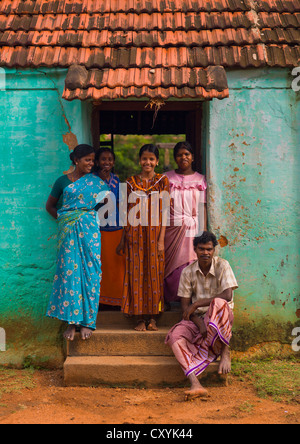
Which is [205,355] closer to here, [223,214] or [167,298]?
[167,298]

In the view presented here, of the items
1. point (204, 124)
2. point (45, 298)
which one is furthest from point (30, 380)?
point (204, 124)

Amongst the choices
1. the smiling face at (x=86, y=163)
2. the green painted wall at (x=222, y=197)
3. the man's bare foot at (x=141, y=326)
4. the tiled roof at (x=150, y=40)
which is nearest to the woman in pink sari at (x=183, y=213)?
the green painted wall at (x=222, y=197)

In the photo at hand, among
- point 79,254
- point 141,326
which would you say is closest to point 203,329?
point 141,326

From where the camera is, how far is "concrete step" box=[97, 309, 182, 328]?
547cm

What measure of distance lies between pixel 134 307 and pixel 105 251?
0.71m

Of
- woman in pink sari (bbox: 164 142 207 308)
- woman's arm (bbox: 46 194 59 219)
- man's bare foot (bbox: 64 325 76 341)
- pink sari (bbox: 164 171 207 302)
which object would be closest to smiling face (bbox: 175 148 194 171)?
woman in pink sari (bbox: 164 142 207 308)

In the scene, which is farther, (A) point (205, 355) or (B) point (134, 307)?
(B) point (134, 307)

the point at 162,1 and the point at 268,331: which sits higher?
the point at 162,1

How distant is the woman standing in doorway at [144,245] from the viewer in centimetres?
530

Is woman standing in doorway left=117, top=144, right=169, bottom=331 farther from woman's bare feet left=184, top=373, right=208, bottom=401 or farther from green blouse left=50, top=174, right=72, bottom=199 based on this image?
woman's bare feet left=184, top=373, right=208, bottom=401

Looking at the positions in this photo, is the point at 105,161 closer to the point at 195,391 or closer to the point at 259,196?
the point at 259,196

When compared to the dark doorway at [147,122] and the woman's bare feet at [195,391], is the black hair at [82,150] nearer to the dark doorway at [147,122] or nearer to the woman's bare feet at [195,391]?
the dark doorway at [147,122]

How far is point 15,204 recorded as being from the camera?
559 centimetres

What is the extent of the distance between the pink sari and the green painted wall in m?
0.15
